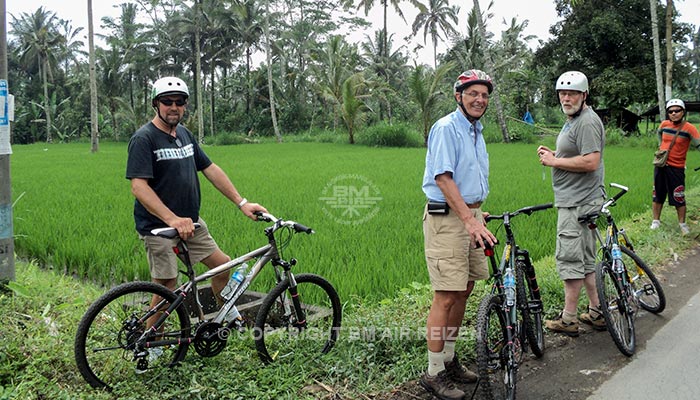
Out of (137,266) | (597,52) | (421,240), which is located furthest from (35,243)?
(597,52)

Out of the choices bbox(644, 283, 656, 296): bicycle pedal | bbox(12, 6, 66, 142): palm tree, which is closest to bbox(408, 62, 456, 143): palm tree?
bbox(644, 283, 656, 296): bicycle pedal

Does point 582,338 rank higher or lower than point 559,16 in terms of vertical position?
lower

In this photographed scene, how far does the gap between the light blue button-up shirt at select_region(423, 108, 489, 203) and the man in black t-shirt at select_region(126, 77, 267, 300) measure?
3.64 ft

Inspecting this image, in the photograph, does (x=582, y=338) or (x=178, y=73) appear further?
(x=178, y=73)

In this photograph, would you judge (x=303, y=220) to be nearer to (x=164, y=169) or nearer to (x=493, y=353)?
(x=164, y=169)

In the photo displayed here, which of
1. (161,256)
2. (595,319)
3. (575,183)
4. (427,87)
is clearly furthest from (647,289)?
(427,87)

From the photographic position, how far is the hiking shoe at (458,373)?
124 inches

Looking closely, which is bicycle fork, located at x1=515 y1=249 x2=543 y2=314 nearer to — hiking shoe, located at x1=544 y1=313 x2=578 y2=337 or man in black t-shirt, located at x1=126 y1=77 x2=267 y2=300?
hiking shoe, located at x1=544 y1=313 x2=578 y2=337

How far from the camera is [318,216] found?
788 centimetres

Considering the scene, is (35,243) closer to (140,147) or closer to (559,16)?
(140,147)

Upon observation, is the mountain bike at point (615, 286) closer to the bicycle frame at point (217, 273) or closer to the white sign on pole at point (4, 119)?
the bicycle frame at point (217, 273)

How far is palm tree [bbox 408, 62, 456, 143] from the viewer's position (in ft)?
76.8

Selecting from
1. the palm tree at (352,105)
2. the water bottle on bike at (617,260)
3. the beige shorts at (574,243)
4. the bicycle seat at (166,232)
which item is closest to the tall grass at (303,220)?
the beige shorts at (574,243)

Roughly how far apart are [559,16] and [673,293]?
2391 cm
